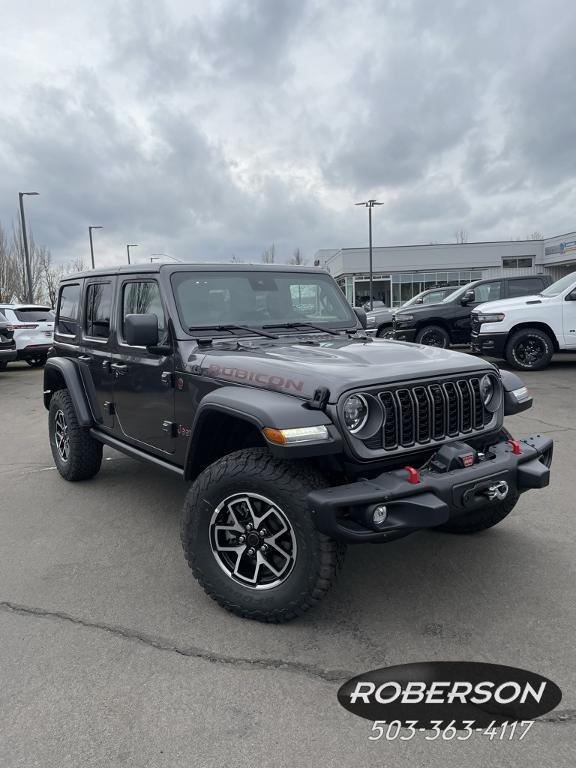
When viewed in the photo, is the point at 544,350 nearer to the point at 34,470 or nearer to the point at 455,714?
the point at 34,470

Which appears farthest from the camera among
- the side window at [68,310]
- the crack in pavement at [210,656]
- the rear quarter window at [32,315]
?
the rear quarter window at [32,315]

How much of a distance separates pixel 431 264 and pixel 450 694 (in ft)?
148

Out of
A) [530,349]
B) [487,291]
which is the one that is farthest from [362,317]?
[487,291]

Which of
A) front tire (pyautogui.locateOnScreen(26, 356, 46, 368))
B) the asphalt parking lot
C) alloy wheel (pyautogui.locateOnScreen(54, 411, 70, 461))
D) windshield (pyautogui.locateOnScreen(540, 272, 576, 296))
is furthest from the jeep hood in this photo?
front tire (pyautogui.locateOnScreen(26, 356, 46, 368))

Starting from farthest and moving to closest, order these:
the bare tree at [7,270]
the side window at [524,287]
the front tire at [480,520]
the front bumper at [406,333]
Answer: the bare tree at [7,270], the front bumper at [406,333], the side window at [524,287], the front tire at [480,520]

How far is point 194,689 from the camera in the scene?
2533 millimetres

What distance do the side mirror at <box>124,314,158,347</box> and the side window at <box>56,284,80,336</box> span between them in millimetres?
1873

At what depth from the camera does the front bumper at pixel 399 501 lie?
2639 millimetres

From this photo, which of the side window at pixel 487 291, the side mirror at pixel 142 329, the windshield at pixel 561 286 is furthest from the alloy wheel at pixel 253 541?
the side window at pixel 487 291

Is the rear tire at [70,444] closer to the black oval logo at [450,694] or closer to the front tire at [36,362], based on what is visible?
the black oval logo at [450,694]

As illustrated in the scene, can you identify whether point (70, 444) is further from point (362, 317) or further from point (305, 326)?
point (362, 317)

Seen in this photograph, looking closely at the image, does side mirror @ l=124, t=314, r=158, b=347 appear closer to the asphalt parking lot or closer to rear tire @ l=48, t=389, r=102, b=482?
the asphalt parking lot

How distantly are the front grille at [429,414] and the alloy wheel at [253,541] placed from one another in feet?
2.01

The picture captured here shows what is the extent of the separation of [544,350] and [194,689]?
34.0ft
